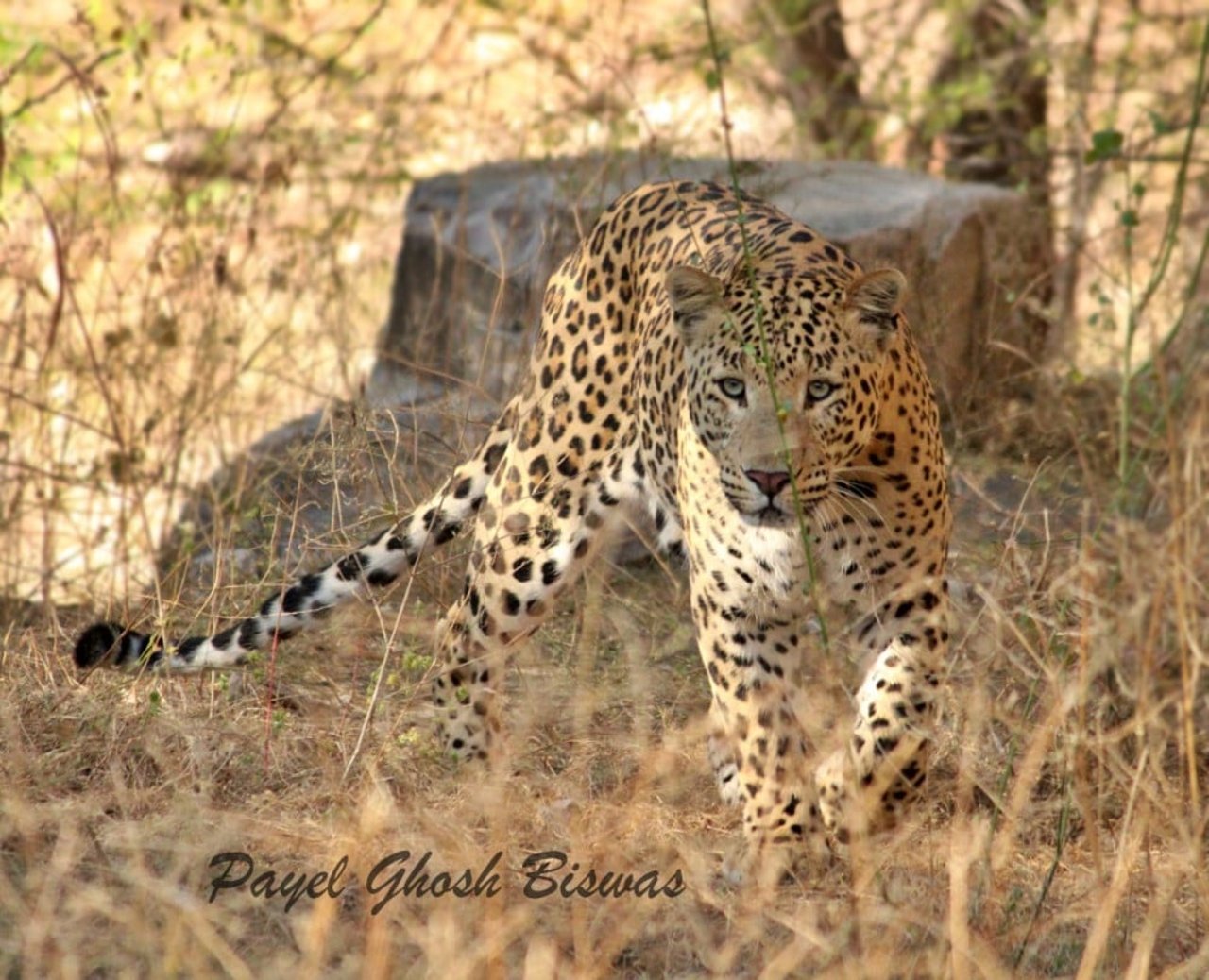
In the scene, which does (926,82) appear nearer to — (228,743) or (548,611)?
(548,611)

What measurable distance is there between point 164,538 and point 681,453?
3507mm

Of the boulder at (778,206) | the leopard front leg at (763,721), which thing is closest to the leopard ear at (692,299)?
the leopard front leg at (763,721)

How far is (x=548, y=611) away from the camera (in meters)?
6.21

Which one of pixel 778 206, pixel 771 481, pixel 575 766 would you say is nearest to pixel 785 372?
pixel 771 481

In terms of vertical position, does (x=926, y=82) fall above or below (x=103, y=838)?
above

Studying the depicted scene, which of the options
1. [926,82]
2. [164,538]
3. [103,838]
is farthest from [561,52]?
[103,838]

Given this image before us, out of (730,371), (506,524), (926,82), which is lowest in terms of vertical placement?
(506,524)

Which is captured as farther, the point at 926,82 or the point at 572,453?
the point at 926,82

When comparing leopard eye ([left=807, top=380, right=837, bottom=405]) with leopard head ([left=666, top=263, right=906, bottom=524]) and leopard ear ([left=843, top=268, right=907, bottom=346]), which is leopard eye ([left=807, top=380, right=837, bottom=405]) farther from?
leopard ear ([left=843, top=268, right=907, bottom=346])

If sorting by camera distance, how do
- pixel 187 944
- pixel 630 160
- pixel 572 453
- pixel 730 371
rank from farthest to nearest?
pixel 630 160 < pixel 572 453 < pixel 730 371 < pixel 187 944

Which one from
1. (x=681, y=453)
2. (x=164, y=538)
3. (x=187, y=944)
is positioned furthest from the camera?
(x=164, y=538)

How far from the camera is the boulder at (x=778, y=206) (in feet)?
26.9

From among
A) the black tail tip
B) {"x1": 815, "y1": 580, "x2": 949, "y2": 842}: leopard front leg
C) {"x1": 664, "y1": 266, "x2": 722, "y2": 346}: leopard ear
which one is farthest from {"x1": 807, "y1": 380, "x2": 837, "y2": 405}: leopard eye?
the black tail tip
